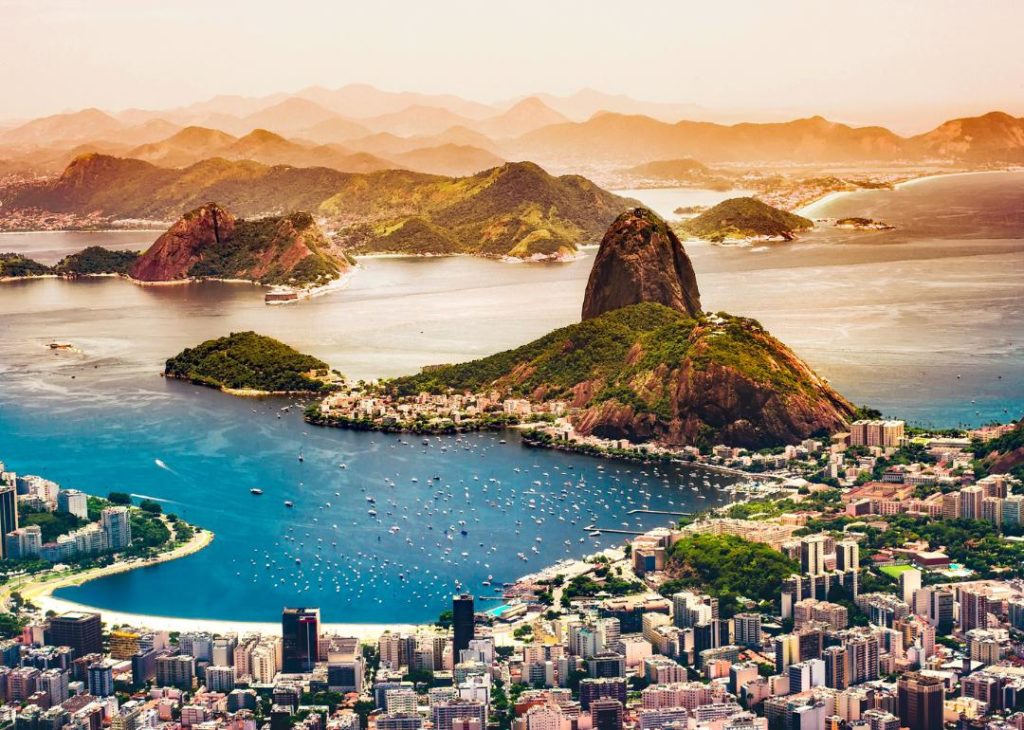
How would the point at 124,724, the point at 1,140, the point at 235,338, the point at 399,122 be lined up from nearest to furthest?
1. the point at 124,724
2. the point at 235,338
3. the point at 1,140
4. the point at 399,122

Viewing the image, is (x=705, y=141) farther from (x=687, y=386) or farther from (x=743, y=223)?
(x=687, y=386)

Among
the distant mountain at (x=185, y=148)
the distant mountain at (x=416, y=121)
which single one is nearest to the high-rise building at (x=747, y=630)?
the distant mountain at (x=185, y=148)

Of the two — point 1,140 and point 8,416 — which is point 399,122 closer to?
point 1,140

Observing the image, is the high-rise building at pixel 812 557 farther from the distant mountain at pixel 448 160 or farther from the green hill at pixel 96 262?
the distant mountain at pixel 448 160

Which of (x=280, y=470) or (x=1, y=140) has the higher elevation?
(x=1, y=140)

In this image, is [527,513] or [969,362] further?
→ [969,362]

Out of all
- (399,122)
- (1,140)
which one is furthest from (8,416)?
(399,122)
